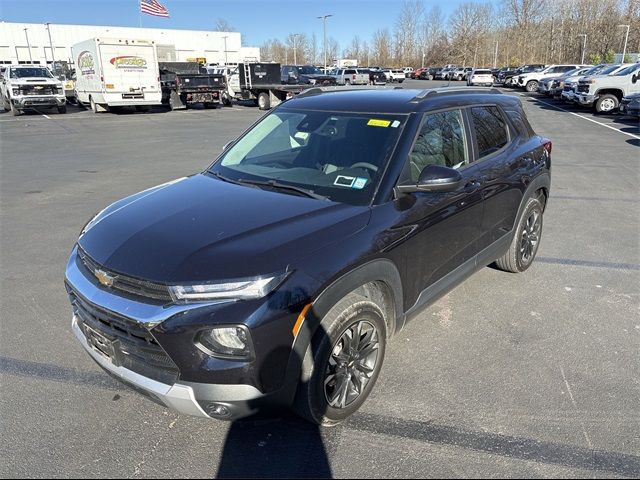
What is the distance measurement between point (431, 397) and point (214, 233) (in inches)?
66.9

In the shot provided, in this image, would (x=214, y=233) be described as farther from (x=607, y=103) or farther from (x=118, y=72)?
(x=607, y=103)

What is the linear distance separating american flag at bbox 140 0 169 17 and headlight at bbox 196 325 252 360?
40485 millimetres

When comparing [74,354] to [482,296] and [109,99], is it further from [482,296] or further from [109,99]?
[109,99]

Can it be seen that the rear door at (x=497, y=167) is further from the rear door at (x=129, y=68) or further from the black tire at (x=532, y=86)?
the black tire at (x=532, y=86)

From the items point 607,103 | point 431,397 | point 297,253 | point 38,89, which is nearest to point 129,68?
point 38,89

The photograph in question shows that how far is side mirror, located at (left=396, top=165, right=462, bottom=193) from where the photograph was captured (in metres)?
3.04

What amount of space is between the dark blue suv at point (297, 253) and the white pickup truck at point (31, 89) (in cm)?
2265

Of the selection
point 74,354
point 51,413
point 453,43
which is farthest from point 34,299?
point 453,43

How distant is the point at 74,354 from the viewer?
3588 mm

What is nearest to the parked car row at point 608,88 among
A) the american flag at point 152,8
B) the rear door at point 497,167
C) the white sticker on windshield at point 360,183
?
the rear door at point 497,167

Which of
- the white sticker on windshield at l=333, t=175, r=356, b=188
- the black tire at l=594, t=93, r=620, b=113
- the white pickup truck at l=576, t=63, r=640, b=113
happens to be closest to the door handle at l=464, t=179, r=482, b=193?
the white sticker on windshield at l=333, t=175, r=356, b=188

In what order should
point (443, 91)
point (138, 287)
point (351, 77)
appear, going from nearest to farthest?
point (138, 287) < point (443, 91) < point (351, 77)

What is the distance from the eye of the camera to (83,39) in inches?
3233

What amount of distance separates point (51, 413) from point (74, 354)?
693 millimetres
